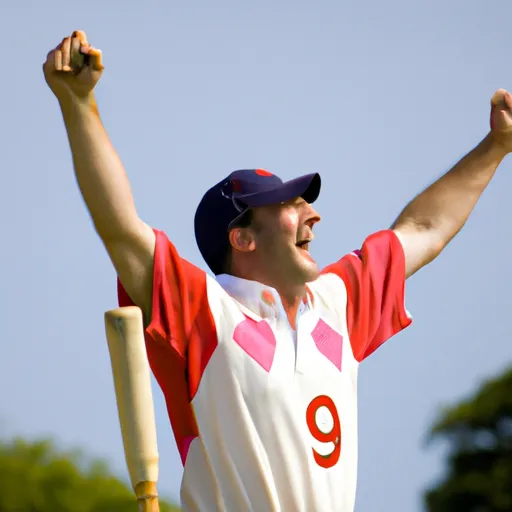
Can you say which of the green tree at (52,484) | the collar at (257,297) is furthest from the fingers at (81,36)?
the green tree at (52,484)

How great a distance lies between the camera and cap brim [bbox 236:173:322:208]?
18.4ft

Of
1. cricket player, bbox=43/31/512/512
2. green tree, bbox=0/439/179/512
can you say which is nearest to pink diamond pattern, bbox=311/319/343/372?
cricket player, bbox=43/31/512/512

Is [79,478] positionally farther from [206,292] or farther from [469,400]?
[206,292]

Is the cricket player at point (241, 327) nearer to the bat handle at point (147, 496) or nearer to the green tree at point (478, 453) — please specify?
the bat handle at point (147, 496)

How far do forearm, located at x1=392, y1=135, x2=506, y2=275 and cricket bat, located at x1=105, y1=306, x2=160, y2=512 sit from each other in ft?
5.77

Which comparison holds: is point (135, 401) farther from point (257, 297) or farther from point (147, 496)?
point (257, 297)

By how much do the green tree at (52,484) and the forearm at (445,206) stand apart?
1925 cm

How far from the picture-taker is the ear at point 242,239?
5660mm

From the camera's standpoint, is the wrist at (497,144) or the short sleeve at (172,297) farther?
the wrist at (497,144)

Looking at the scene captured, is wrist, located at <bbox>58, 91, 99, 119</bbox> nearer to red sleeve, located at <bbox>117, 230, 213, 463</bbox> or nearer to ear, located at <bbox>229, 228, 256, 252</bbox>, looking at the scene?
red sleeve, located at <bbox>117, 230, 213, 463</bbox>

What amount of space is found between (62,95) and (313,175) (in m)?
1.12

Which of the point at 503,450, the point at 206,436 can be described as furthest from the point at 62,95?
the point at 503,450

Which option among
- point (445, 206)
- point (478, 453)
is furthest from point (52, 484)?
point (445, 206)

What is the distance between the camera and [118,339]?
480 centimetres
